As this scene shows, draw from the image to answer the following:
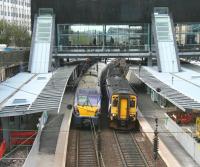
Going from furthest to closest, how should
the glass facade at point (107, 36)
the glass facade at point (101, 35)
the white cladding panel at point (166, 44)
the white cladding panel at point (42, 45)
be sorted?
the glass facade at point (101, 35) < the glass facade at point (107, 36) < the white cladding panel at point (166, 44) < the white cladding panel at point (42, 45)

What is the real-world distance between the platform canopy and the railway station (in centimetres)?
13

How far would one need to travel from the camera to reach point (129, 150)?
27625mm

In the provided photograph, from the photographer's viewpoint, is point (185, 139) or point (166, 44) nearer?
point (185, 139)

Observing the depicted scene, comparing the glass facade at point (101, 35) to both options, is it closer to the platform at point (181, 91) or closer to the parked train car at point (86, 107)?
the platform at point (181, 91)

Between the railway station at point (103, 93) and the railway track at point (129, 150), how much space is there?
0.19ft

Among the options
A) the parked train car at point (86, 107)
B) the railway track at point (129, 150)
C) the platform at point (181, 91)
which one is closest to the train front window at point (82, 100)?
the parked train car at point (86, 107)

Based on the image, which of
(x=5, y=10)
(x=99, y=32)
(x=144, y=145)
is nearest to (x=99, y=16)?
(x=99, y=32)

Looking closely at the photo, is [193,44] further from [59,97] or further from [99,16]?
[59,97]

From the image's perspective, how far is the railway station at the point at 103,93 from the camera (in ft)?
85.8

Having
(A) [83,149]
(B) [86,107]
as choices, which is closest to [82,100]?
(B) [86,107]

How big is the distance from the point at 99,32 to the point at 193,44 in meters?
12.6

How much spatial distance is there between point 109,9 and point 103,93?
57.8 ft

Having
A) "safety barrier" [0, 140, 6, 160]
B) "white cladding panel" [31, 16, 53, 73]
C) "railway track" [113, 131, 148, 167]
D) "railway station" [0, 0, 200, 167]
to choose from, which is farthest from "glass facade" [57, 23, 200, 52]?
"safety barrier" [0, 140, 6, 160]

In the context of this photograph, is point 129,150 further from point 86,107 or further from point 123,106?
point 86,107
